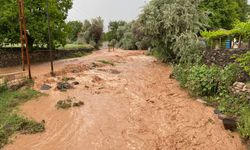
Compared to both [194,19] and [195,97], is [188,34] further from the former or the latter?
[195,97]

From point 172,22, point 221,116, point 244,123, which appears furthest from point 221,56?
point 172,22

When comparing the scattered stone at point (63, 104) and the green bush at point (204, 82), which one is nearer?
the scattered stone at point (63, 104)

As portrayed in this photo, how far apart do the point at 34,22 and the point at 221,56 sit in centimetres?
1108

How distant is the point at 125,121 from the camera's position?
7.38 m

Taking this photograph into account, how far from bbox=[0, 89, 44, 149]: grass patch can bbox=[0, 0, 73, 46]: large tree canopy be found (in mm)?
5813

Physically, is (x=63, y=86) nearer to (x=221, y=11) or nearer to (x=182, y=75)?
(x=182, y=75)

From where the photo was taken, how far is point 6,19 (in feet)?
44.2

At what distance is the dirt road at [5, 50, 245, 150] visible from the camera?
6.07 metres

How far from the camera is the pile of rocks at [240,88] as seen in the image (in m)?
7.32

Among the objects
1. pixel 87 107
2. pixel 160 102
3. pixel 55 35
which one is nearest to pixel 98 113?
pixel 87 107

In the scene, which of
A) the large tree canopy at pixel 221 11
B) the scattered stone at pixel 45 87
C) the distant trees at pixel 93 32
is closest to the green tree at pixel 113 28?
the distant trees at pixel 93 32

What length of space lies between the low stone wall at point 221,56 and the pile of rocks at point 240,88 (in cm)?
169

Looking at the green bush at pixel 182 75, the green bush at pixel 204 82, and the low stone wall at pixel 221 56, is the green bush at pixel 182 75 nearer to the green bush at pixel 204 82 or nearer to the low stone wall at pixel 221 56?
the green bush at pixel 204 82

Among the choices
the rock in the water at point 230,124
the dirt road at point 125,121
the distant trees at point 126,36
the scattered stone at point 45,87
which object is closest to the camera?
the dirt road at point 125,121
